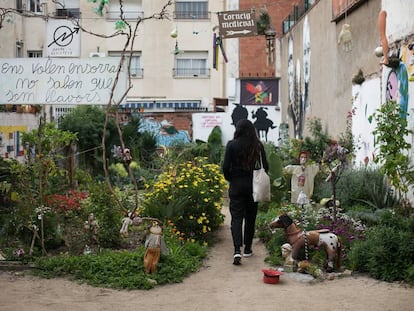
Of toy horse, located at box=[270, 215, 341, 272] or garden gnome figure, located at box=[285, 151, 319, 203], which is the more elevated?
garden gnome figure, located at box=[285, 151, 319, 203]

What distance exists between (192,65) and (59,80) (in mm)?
22791

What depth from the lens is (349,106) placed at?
42.6ft

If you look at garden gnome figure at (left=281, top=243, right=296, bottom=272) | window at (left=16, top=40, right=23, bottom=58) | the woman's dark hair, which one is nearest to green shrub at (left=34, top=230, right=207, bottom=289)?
garden gnome figure at (left=281, top=243, right=296, bottom=272)

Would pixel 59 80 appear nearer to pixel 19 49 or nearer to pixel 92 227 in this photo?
pixel 92 227

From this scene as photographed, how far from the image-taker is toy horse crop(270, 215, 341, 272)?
6816mm

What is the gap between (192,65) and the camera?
99.1ft

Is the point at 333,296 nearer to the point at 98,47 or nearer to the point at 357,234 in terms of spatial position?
the point at 357,234

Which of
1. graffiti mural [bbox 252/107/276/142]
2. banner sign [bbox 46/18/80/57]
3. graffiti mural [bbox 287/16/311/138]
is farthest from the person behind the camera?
graffiti mural [bbox 252/107/276/142]

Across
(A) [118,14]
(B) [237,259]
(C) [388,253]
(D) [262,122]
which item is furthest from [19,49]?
(C) [388,253]

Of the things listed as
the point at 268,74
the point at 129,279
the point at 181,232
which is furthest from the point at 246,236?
the point at 268,74

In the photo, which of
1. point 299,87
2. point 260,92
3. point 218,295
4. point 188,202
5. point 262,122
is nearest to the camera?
point 218,295

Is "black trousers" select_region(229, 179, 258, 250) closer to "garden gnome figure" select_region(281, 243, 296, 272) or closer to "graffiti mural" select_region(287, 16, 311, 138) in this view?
"garden gnome figure" select_region(281, 243, 296, 272)

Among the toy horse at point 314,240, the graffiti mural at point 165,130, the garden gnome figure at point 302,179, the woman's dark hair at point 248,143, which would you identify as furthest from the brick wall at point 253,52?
the toy horse at point 314,240

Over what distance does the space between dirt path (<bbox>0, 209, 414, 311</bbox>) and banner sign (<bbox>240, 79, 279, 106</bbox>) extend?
18056mm
